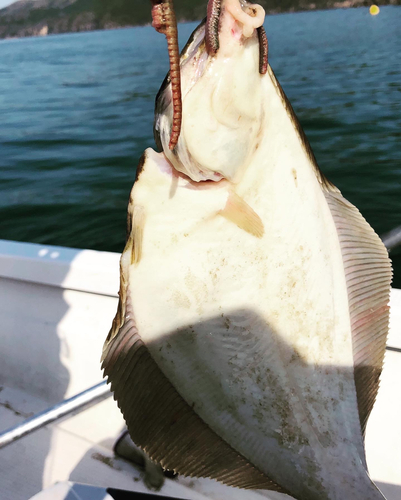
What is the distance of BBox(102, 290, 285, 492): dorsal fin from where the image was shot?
144cm

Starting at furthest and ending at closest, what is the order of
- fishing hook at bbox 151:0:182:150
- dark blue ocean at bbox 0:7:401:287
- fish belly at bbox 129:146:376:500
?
dark blue ocean at bbox 0:7:401:287 → fish belly at bbox 129:146:376:500 → fishing hook at bbox 151:0:182:150

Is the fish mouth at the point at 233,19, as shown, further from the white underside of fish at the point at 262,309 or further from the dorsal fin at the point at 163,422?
the dorsal fin at the point at 163,422

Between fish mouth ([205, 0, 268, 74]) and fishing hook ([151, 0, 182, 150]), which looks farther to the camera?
fish mouth ([205, 0, 268, 74])

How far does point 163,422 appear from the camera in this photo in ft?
4.86

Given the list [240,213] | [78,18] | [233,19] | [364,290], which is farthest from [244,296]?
[78,18]

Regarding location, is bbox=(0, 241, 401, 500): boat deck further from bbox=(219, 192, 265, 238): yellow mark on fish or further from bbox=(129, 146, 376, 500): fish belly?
bbox=(219, 192, 265, 238): yellow mark on fish

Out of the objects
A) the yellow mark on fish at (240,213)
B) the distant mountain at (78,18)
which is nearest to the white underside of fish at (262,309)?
the yellow mark on fish at (240,213)

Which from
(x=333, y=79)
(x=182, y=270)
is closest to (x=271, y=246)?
(x=182, y=270)

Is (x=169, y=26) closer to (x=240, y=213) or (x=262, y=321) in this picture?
(x=240, y=213)

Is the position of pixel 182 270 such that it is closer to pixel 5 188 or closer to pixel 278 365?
pixel 278 365

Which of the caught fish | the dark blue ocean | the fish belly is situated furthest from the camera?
the dark blue ocean

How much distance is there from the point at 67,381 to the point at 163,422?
157 centimetres

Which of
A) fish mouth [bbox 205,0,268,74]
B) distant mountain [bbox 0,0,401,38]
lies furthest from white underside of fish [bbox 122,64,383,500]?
distant mountain [bbox 0,0,401,38]

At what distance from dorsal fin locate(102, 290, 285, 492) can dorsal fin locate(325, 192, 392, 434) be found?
0.47 meters
